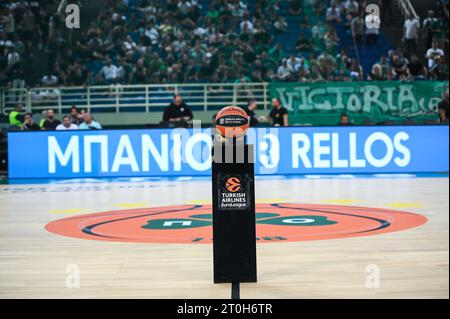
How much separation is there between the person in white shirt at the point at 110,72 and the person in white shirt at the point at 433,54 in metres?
11.0

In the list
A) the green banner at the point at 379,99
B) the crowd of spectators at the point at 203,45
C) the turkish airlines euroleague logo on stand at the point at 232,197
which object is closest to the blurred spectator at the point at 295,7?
the crowd of spectators at the point at 203,45

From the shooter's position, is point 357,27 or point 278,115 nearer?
point 278,115

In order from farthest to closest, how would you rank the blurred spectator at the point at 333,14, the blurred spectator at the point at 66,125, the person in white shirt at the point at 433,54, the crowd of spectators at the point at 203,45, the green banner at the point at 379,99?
the blurred spectator at the point at 333,14 < the crowd of spectators at the point at 203,45 < the person in white shirt at the point at 433,54 < the green banner at the point at 379,99 < the blurred spectator at the point at 66,125

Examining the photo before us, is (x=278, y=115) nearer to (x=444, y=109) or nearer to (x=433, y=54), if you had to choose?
(x=444, y=109)

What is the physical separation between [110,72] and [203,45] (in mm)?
3759

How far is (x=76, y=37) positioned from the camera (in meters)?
29.0

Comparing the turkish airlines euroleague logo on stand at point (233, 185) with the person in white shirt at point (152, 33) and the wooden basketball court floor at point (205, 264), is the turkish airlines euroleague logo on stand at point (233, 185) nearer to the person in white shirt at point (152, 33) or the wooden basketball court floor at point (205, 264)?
the wooden basketball court floor at point (205, 264)

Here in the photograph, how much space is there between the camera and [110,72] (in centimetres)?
2748

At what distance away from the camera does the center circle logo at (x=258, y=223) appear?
9.66 metres

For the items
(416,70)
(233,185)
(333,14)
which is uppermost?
(333,14)

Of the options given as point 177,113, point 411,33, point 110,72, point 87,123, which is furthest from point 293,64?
point 87,123

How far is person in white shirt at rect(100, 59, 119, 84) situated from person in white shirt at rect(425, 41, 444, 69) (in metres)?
11.0

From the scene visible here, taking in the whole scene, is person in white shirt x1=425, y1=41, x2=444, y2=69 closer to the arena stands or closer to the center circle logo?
the arena stands

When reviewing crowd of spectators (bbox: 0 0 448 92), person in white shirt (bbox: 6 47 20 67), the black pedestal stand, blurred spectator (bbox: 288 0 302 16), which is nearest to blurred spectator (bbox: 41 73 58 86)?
crowd of spectators (bbox: 0 0 448 92)
